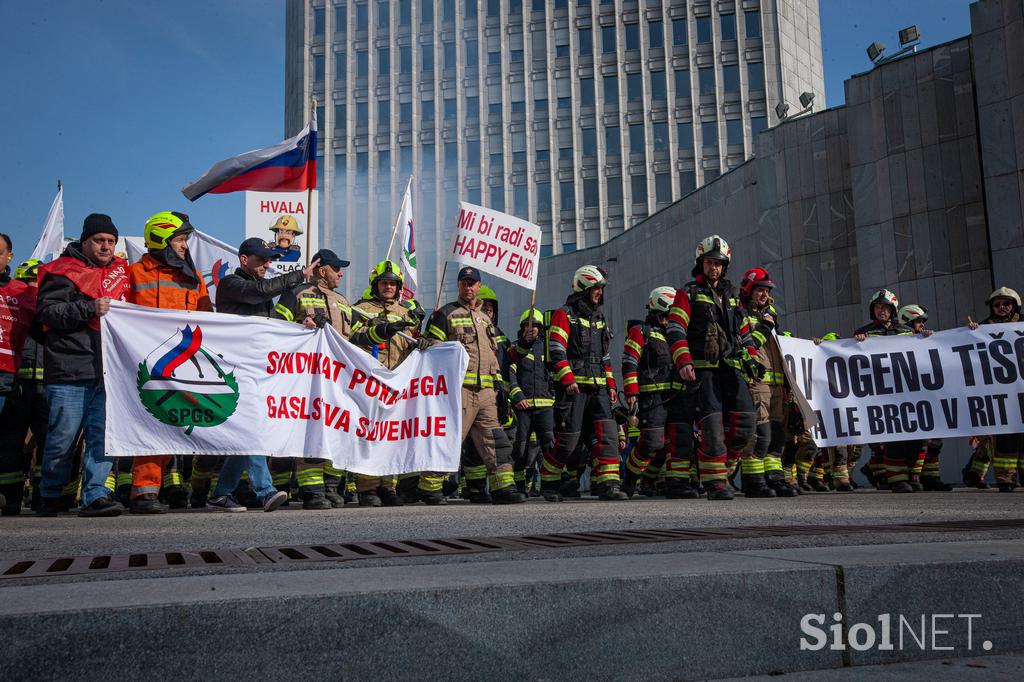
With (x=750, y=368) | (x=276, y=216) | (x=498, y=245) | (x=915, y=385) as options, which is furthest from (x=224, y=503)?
(x=915, y=385)

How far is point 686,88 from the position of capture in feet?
173

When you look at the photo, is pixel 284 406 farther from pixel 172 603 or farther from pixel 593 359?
pixel 172 603

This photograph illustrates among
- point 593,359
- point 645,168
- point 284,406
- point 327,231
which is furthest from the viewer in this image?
point 327,231

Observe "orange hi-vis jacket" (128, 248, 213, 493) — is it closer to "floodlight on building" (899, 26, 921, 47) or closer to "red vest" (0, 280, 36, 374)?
"red vest" (0, 280, 36, 374)

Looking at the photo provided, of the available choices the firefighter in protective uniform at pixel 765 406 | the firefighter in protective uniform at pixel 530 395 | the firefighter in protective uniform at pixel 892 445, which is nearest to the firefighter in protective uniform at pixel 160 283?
the firefighter in protective uniform at pixel 530 395

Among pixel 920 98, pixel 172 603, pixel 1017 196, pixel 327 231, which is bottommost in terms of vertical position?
pixel 172 603

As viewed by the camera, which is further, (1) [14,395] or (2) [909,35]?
(2) [909,35]

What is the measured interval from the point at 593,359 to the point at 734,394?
4.91 ft

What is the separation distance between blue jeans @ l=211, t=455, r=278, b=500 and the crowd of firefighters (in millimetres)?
13

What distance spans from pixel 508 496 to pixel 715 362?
Answer: 2.19 m

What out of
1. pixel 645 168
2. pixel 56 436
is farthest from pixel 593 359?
pixel 645 168

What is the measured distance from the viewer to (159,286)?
726 centimetres

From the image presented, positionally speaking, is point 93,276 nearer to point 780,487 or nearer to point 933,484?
point 780,487

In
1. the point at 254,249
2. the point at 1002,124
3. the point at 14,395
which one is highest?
the point at 1002,124
